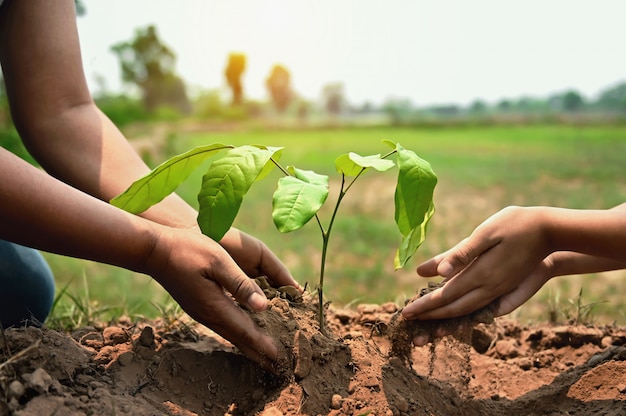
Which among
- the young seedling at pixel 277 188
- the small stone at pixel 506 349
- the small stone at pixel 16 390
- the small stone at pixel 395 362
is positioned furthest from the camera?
the small stone at pixel 506 349

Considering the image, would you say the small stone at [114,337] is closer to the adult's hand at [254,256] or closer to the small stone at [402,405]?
the adult's hand at [254,256]

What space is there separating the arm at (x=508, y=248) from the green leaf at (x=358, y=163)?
0.30 metres

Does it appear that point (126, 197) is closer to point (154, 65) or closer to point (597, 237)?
point (597, 237)

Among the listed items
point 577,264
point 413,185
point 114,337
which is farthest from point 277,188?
point 577,264

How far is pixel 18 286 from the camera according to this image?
207 centimetres

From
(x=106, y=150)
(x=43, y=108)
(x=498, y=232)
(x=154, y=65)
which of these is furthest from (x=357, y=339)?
(x=154, y=65)

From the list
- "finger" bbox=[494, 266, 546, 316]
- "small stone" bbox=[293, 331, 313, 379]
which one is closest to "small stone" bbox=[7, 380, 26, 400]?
"small stone" bbox=[293, 331, 313, 379]

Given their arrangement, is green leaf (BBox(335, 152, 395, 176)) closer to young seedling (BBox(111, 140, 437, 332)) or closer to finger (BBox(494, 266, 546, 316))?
young seedling (BBox(111, 140, 437, 332))

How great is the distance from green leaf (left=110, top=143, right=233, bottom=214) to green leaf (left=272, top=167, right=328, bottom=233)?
0.64ft

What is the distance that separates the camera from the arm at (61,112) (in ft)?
5.74

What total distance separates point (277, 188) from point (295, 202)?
5 centimetres

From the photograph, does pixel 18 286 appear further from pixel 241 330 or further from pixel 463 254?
pixel 463 254

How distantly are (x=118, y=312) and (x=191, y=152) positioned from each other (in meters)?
1.18

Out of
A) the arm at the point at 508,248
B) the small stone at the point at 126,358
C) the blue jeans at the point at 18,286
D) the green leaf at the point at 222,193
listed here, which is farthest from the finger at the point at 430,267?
the blue jeans at the point at 18,286
